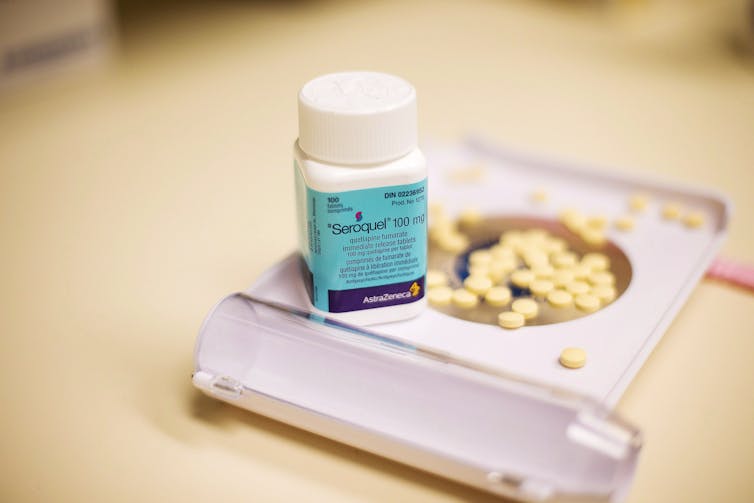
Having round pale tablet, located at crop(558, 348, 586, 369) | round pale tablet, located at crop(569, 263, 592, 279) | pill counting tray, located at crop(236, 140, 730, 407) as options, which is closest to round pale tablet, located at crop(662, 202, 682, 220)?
pill counting tray, located at crop(236, 140, 730, 407)

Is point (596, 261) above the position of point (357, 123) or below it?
below

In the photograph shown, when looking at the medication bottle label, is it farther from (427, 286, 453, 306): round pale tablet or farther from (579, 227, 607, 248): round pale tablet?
(579, 227, 607, 248): round pale tablet

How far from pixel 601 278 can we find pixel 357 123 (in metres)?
0.22

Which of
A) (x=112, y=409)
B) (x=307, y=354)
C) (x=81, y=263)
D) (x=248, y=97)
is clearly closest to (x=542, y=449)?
(x=307, y=354)

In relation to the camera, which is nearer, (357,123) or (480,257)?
(357,123)

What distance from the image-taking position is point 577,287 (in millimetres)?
580

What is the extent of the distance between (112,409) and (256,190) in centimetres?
32

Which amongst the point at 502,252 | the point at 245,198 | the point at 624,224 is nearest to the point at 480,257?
the point at 502,252

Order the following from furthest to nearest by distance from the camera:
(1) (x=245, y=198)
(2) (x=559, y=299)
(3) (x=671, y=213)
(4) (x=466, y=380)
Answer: (1) (x=245, y=198), (3) (x=671, y=213), (2) (x=559, y=299), (4) (x=466, y=380)

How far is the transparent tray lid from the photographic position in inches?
17.0

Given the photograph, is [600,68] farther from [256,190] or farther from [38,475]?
[38,475]

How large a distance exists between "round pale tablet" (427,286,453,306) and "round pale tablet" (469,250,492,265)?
0.17ft

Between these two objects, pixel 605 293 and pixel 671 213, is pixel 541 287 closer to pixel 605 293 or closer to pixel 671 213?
pixel 605 293

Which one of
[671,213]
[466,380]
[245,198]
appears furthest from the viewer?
[245,198]
